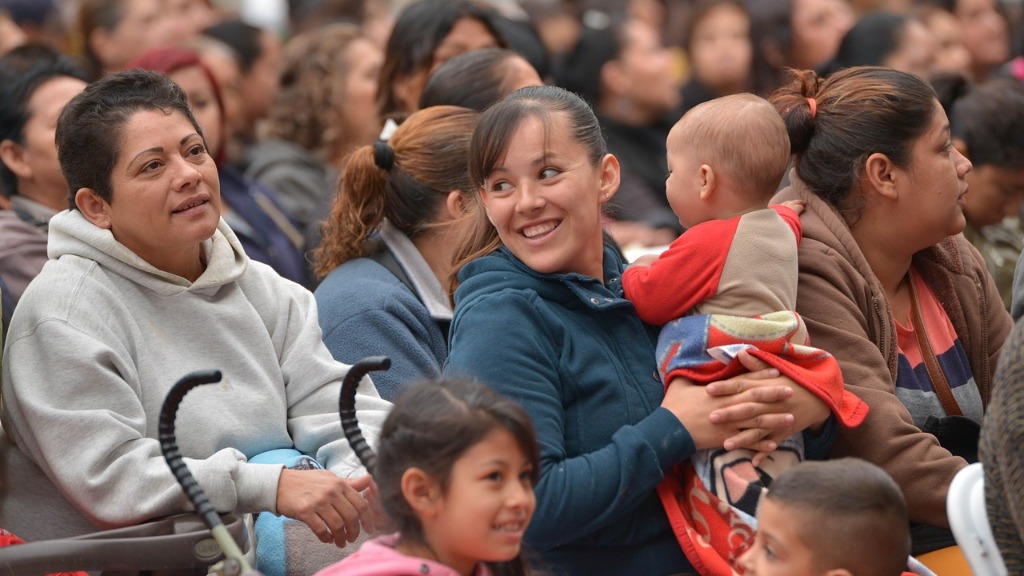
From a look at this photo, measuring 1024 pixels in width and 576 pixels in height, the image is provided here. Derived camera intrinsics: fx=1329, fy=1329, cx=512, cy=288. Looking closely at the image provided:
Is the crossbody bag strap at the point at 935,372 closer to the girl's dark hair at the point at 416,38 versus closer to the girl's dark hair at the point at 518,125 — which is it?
the girl's dark hair at the point at 518,125

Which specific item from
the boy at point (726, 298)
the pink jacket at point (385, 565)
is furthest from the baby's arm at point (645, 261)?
the pink jacket at point (385, 565)

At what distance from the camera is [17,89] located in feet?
12.8

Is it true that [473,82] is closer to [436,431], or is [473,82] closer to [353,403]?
[353,403]

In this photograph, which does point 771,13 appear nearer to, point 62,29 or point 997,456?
point 62,29

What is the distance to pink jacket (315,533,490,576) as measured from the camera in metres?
2.09

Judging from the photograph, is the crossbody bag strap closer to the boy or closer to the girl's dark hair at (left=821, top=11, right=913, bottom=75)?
the boy

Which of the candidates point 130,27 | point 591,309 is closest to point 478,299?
point 591,309

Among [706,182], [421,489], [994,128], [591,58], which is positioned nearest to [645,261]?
[706,182]

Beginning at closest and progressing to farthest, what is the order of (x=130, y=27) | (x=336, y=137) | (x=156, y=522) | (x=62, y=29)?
(x=156, y=522) < (x=336, y=137) < (x=130, y=27) < (x=62, y=29)

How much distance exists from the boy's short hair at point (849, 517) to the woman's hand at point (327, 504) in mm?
841

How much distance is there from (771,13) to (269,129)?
302 cm

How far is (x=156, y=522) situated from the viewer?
2.45 meters

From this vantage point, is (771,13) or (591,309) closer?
(591,309)

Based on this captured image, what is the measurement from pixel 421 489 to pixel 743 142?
0.98m
